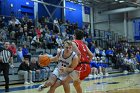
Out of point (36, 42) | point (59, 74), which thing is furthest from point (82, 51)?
point (36, 42)

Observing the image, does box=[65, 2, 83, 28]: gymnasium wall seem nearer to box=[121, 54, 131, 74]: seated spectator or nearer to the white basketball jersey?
box=[121, 54, 131, 74]: seated spectator

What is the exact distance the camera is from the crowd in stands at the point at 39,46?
14.0m

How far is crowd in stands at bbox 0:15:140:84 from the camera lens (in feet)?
45.9

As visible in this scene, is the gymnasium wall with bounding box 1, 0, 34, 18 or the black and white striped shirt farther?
the gymnasium wall with bounding box 1, 0, 34, 18

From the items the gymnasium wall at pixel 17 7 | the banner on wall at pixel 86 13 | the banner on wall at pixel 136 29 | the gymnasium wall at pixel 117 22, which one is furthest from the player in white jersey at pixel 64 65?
the gymnasium wall at pixel 117 22

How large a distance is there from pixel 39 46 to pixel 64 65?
1168 cm

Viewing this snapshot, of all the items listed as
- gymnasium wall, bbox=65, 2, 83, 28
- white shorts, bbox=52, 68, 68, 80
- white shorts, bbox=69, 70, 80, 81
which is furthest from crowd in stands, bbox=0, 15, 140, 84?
white shorts, bbox=52, 68, 68, 80

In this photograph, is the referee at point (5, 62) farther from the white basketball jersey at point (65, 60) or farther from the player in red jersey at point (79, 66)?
the white basketball jersey at point (65, 60)

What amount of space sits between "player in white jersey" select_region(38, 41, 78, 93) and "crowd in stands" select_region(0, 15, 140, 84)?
24.5 feet

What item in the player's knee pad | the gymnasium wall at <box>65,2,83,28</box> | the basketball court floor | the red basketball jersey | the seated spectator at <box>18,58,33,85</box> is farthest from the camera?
the gymnasium wall at <box>65,2,83,28</box>

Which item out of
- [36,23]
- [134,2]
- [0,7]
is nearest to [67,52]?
[36,23]

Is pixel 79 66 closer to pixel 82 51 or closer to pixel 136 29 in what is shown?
pixel 82 51

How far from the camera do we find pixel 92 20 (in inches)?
1314

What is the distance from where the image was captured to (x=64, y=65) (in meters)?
5.86
